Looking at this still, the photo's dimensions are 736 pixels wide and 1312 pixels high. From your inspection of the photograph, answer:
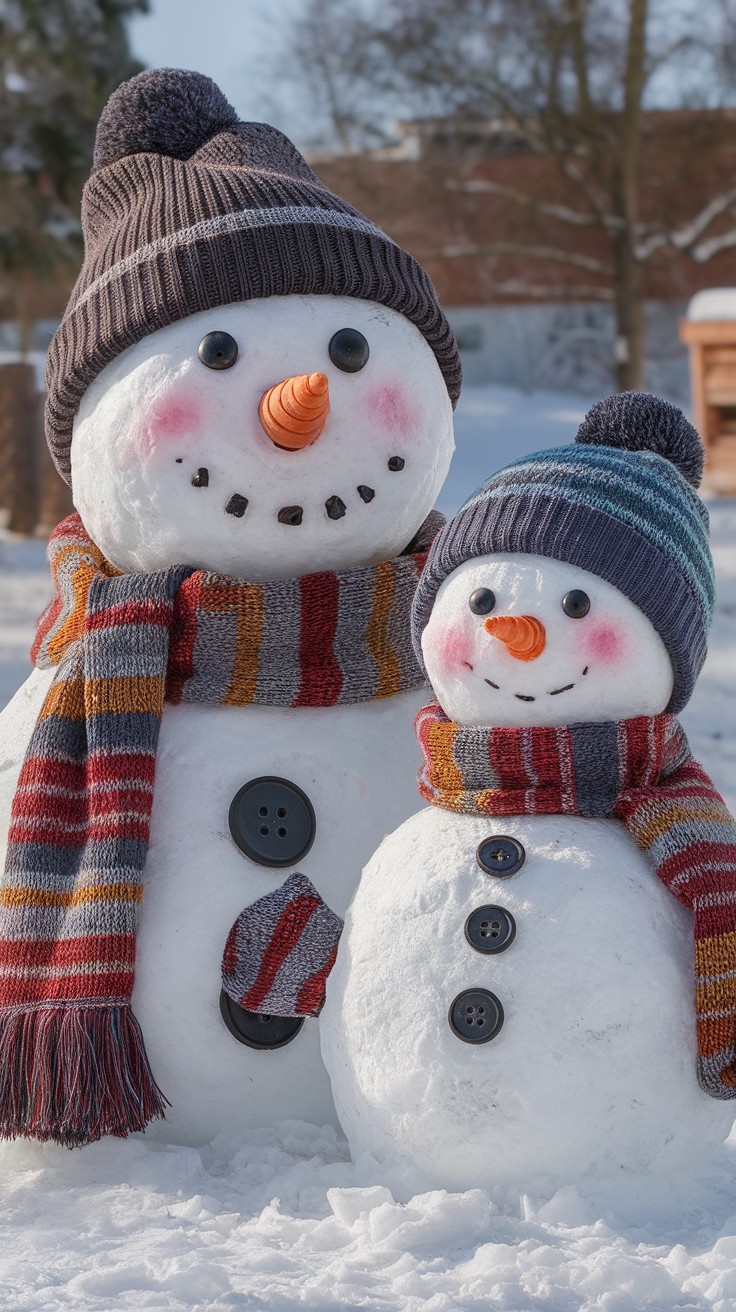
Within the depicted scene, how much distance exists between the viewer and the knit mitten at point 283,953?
221cm

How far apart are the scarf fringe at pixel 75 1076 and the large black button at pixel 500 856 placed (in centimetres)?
58

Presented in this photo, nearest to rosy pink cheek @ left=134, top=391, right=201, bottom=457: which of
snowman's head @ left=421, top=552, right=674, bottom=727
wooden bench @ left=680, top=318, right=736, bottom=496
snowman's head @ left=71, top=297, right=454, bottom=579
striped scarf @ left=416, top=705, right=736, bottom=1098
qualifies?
snowman's head @ left=71, top=297, right=454, bottom=579

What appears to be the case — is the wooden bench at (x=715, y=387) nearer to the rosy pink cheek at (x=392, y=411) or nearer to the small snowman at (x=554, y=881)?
the rosy pink cheek at (x=392, y=411)

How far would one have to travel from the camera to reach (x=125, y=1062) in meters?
2.21

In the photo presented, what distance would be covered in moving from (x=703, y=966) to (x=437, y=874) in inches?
14.2

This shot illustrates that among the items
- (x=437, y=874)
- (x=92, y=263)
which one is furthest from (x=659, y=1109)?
(x=92, y=263)

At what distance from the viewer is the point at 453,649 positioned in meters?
2.15

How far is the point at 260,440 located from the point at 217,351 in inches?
5.9

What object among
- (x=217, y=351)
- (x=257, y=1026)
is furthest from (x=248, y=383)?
(x=257, y=1026)

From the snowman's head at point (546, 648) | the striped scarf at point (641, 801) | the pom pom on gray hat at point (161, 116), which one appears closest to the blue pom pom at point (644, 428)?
the snowman's head at point (546, 648)

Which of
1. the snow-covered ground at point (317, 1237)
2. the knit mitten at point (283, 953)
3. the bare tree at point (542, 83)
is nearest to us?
the snow-covered ground at point (317, 1237)

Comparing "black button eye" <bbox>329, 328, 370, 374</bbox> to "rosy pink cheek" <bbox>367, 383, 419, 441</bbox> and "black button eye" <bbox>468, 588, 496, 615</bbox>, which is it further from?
"black button eye" <bbox>468, 588, 496, 615</bbox>

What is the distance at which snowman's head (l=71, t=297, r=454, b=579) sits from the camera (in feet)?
7.89

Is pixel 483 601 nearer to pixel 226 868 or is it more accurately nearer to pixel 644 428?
pixel 644 428
